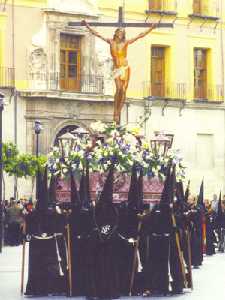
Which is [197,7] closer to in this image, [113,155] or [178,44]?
[178,44]

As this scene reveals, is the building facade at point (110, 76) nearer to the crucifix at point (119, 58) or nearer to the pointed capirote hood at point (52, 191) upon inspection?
the crucifix at point (119, 58)

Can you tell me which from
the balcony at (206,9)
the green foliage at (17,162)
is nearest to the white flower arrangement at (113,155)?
the green foliage at (17,162)

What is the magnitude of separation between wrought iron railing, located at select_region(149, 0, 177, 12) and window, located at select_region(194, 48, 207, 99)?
227 centimetres

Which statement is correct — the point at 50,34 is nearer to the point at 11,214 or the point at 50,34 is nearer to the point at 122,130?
the point at 11,214

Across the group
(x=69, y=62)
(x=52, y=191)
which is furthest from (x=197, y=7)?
(x=52, y=191)

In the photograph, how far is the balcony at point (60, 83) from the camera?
40.8 meters

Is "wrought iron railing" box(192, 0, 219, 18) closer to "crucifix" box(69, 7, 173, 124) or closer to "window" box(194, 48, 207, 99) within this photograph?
"window" box(194, 48, 207, 99)

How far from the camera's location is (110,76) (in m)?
41.8

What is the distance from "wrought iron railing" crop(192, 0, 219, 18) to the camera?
45.6 m

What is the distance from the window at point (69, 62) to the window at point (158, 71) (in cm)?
346

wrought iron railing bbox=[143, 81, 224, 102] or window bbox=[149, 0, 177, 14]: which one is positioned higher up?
window bbox=[149, 0, 177, 14]

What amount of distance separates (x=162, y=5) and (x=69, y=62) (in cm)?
468

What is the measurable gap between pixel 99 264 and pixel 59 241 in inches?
46.1

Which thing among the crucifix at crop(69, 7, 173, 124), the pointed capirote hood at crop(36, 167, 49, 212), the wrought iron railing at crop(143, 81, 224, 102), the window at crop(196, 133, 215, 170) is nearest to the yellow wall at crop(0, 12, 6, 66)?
the wrought iron railing at crop(143, 81, 224, 102)
